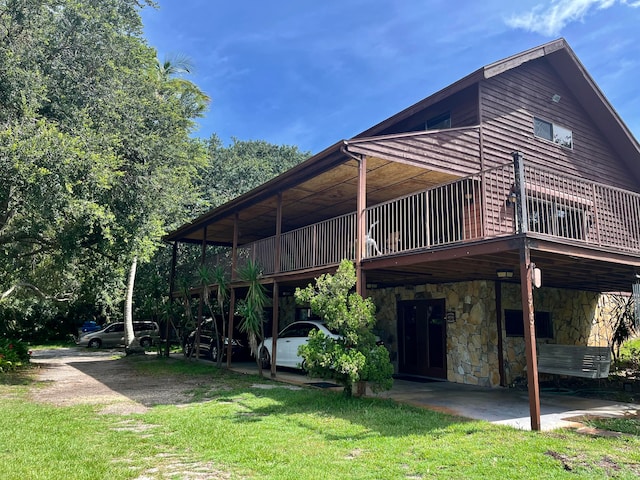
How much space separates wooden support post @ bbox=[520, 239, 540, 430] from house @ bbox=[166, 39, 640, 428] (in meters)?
1.55

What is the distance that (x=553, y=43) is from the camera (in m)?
12.9

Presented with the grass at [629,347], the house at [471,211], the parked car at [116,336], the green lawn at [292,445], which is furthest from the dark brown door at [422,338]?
the parked car at [116,336]

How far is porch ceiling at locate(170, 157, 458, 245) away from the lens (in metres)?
11.0

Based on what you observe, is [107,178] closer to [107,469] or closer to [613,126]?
[107,469]

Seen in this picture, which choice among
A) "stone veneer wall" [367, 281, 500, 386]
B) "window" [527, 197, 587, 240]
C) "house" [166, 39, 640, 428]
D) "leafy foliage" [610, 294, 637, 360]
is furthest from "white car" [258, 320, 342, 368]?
"leafy foliage" [610, 294, 637, 360]

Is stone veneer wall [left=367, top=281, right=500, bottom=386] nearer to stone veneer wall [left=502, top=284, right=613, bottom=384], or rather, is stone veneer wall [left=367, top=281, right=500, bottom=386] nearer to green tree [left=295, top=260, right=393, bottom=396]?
stone veneer wall [left=502, top=284, right=613, bottom=384]

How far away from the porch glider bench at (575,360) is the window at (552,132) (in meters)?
6.39

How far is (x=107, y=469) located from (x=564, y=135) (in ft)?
47.0

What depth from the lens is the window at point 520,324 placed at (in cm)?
1175

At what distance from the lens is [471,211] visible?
11.9 meters

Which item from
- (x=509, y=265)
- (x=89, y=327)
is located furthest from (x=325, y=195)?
(x=89, y=327)

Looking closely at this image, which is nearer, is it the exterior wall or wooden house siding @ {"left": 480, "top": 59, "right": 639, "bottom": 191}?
the exterior wall

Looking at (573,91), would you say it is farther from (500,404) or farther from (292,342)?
(292,342)

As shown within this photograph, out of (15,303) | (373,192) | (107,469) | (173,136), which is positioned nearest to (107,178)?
(173,136)
